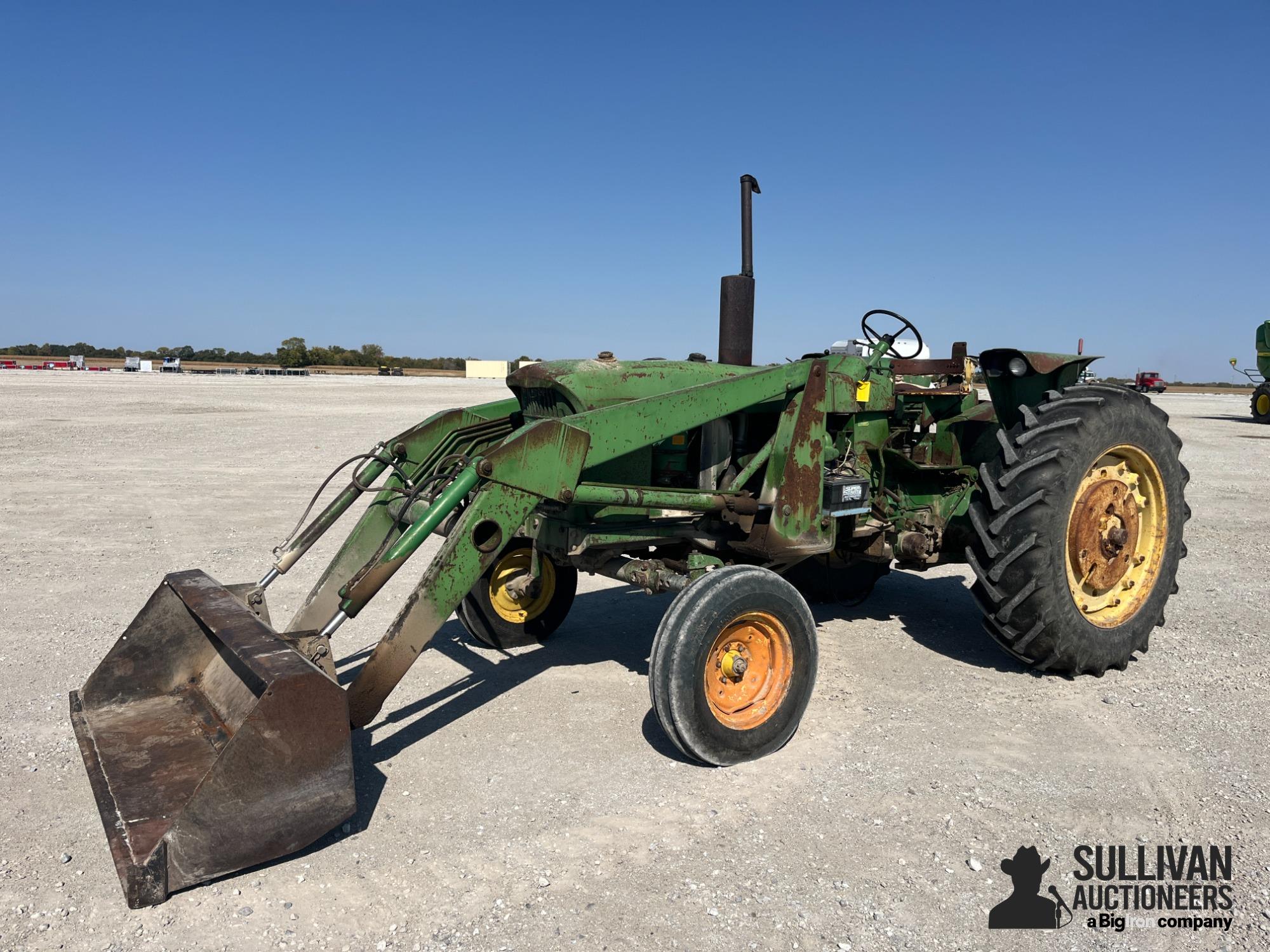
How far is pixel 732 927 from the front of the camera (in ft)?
9.17

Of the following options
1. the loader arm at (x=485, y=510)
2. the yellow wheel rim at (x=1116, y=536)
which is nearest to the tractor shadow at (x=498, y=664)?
the loader arm at (x=485, y=510)

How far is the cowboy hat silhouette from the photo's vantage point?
2.86 metres

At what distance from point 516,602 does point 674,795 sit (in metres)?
2.20

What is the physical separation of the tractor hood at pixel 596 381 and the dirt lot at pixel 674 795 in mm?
1573

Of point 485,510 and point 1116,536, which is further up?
point 485,510

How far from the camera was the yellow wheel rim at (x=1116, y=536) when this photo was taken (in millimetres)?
5023

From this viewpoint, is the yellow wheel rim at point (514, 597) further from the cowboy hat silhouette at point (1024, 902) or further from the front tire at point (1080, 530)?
the cowboy hat silhouette at point (1024, 902)

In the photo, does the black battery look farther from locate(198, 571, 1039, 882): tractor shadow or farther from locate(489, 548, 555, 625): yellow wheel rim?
locate(489, 548, 555, 625): yellow wheel rim

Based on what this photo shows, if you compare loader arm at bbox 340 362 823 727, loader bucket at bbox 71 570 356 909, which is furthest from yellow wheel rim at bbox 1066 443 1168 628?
loader bucket at bbox 71 570 356 909

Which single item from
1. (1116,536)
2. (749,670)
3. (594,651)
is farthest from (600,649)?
(1116,536)

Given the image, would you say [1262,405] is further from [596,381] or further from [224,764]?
[224,764]

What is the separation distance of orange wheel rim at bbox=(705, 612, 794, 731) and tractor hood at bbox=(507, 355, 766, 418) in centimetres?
125

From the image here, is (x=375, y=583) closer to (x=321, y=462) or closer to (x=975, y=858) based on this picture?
(x=975, y=858)

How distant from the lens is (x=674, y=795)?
3641 mm
